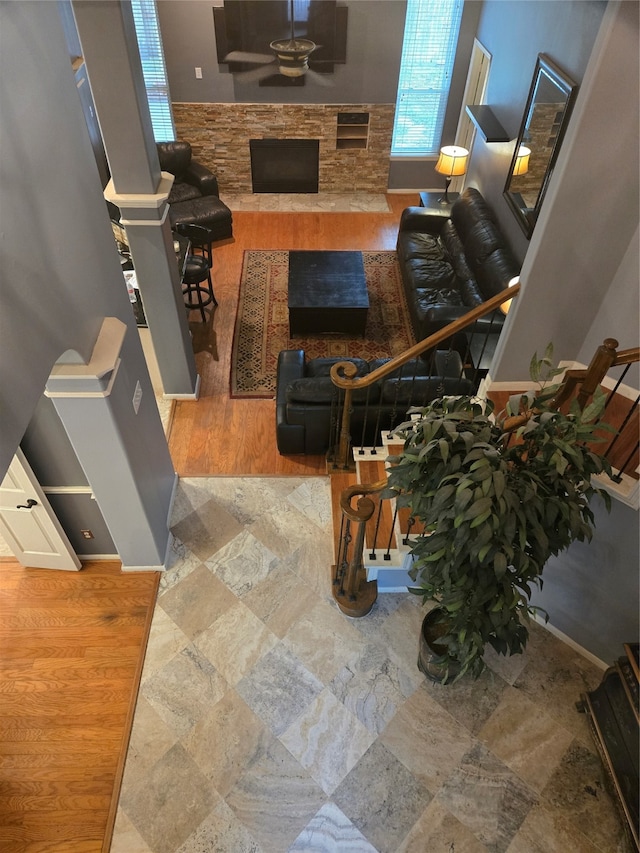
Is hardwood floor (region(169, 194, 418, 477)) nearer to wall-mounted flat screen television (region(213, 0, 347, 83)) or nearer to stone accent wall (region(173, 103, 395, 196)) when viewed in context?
stone accent wall (region(173, 103, 395, 196))

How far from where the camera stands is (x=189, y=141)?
29.8 feet

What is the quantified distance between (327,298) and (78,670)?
4695 millimetres

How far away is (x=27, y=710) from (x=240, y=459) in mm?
2550

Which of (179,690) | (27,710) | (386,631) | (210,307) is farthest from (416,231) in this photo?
(27,710)

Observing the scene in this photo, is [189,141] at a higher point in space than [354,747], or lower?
higher

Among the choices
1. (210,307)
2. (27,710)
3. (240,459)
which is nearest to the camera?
(27,710)

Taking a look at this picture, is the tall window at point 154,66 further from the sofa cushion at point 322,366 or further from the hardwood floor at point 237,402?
the sofa cushion at point 322,366

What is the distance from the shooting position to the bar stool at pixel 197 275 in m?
6.62

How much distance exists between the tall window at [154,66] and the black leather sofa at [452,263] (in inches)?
156

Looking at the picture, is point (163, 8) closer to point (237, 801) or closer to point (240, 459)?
point (240, 459)

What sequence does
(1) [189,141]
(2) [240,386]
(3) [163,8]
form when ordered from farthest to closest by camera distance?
(1) [189,141]
(3) [163,8]
(2) [240,386]

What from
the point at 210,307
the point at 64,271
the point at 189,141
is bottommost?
the point at 210,307

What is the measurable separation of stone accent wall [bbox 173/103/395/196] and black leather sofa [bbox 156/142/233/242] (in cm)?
49

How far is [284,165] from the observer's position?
9.39 metres
